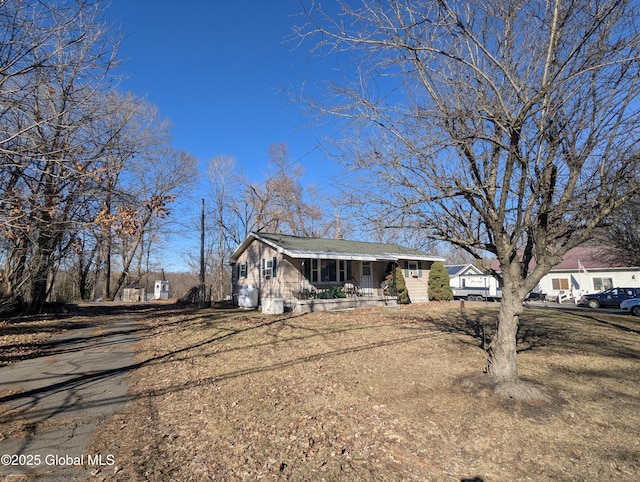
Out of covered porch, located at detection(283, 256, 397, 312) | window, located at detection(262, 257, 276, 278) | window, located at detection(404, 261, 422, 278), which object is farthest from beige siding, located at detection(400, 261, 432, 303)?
window, located at detection(262, 257, 276, 278)

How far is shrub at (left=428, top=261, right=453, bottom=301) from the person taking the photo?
872 inches

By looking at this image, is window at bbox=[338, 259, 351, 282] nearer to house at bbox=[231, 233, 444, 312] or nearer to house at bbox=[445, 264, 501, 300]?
house at bbox=[231, 233, 444, 312]

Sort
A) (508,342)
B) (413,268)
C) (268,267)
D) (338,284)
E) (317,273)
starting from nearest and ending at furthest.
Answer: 1. (508,342)
2. (317,273)
3. (338,284)
4. (268,267)
5. (413,268)

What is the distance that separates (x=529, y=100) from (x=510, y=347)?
3488mm

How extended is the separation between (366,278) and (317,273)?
11.1 ft

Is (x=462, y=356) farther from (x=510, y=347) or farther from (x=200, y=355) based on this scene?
(x=200, y=355)

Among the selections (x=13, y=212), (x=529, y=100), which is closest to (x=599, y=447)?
(x=529, y=100)

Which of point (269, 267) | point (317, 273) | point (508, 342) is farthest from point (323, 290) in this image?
point (508, 342)

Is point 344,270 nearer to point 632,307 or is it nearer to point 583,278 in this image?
point 632,307

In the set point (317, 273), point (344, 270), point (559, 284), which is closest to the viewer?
point (317, 273)

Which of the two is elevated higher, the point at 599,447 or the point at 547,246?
the point at 547,246

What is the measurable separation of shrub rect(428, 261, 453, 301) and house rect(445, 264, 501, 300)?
4189 mm

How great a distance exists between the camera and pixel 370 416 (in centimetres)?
448

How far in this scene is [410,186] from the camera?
5.50 meters
